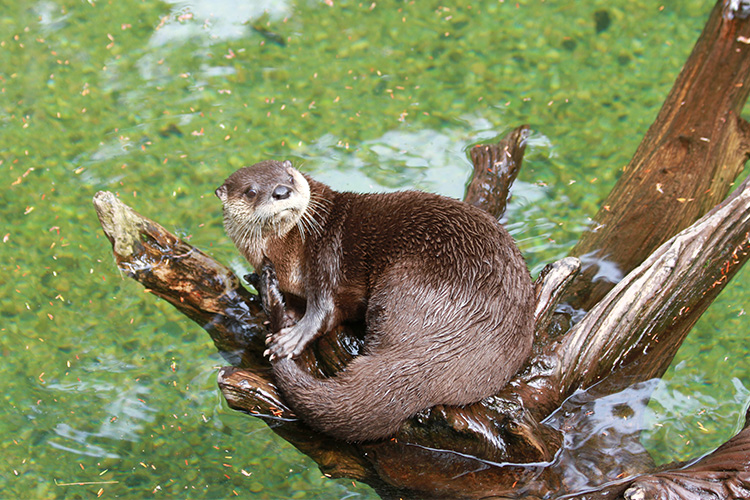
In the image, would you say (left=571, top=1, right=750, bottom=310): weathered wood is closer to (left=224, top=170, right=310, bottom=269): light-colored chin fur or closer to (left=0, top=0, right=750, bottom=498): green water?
(left=0, top=0, right=750, bottom=498): green water

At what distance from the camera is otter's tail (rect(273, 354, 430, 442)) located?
2324mm

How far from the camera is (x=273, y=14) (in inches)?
225

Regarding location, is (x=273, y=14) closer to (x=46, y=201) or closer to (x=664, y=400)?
(x=46, y=201)

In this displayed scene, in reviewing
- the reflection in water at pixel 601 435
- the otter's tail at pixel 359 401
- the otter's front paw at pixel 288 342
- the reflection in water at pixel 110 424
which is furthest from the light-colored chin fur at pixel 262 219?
the reflection in water at pixel 601 435

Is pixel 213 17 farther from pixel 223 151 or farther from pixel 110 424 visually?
pixel 110 424

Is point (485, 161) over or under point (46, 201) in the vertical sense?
over

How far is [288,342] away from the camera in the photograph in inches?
105

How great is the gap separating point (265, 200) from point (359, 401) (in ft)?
3.13

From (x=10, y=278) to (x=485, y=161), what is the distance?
9.71 ft

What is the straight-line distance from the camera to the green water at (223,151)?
332cm

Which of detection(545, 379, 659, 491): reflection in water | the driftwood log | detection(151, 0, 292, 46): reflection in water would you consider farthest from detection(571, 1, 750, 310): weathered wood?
detection(151, 0, 292, 46): reflection in water

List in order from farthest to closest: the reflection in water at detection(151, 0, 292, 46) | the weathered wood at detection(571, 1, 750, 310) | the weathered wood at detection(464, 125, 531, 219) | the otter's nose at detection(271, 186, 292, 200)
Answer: the reflection in water at detection(151, 0, 292, 46), the weathered wood at detection(464, 125, 531, 219), the weathered wood at detection(571, 1, 750, 310), the otter's nose at detection(271, 186, 292, 200)

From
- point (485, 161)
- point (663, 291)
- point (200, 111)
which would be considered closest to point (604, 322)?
point (663, 291)

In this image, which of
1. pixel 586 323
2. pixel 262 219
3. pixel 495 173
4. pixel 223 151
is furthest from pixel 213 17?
pixel 586 323
